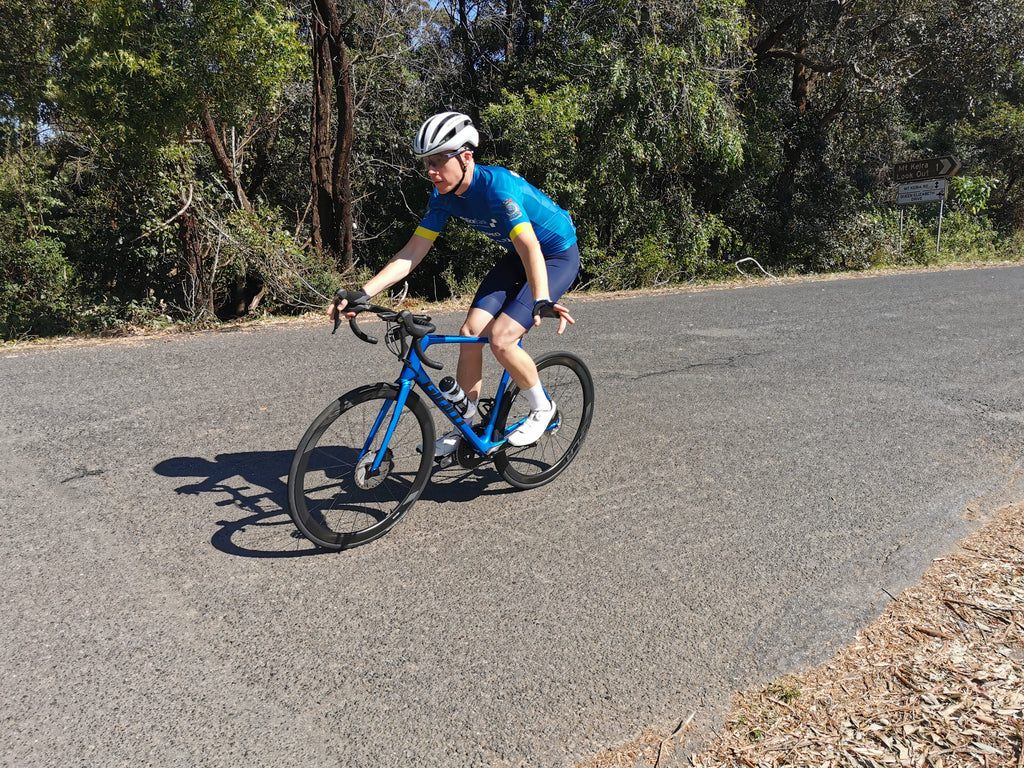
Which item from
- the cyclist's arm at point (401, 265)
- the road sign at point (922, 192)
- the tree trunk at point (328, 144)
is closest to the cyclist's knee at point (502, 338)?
the cyclist's arm at point (401, 265)

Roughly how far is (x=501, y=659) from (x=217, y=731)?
103 centimetres

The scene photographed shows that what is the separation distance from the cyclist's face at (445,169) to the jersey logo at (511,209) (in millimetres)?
287

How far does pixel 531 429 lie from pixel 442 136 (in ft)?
5.35

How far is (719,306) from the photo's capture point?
10977 millimetres

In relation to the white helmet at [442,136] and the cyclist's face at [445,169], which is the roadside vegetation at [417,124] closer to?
the cyclist's face at [445,169]

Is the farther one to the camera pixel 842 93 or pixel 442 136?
pixel 842 93

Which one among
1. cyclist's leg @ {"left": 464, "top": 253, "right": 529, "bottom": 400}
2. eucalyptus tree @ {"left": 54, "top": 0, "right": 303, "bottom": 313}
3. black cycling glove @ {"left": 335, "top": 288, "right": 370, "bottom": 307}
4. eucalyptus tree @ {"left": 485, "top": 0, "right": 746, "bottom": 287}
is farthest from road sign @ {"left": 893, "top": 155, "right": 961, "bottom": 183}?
black cycling glove @ {"left": 335, "top": 288, "right": 370, "bottom": 307}

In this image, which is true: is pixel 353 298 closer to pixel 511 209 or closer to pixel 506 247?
pixel 506 247

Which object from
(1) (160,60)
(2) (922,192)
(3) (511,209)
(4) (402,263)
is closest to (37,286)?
(1) (160,60)

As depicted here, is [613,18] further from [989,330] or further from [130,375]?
[130,375]

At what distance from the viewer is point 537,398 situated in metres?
4.09

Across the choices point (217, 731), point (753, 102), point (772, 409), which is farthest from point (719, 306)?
point (753, 102)

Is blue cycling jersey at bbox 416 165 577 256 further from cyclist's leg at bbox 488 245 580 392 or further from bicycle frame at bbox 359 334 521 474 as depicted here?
bicycle frame at bbox 359 334 521 474

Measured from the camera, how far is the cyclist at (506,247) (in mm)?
3621
